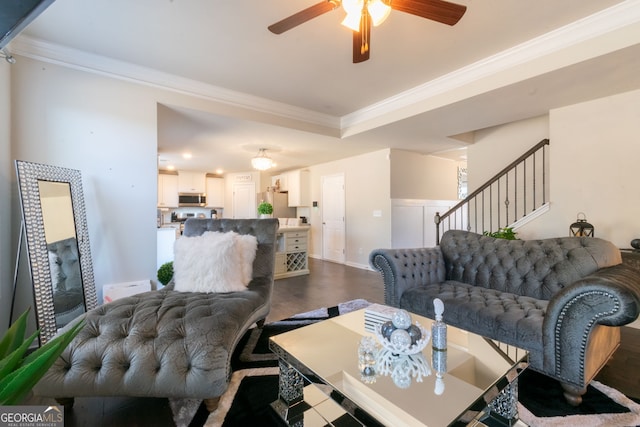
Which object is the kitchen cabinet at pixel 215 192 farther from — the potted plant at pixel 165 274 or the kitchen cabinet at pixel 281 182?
the potted plant at pixel 165 274

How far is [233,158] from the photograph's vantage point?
19.7 feet

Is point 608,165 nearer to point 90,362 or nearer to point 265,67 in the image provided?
point 265,67

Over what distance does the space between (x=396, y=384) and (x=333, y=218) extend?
522 centimetres

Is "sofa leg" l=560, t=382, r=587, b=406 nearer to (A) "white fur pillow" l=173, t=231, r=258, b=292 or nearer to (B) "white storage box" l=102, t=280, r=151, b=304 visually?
(A) "white fur pillow" l=173, t=231, r=258, b=292

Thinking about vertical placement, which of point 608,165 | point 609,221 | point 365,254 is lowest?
point 365,254

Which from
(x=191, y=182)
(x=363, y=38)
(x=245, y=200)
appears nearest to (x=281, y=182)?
(x=245, y=200)

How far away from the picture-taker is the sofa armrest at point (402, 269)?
2.44m

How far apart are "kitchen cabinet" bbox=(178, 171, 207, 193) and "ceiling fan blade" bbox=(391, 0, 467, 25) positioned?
7.35 meters

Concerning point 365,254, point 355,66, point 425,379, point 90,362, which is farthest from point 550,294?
point 365,254

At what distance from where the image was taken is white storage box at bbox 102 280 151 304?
8.25ft

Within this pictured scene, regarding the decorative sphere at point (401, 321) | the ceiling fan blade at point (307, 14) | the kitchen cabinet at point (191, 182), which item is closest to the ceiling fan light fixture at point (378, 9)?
the ceiling fan blade at point (307, 14)

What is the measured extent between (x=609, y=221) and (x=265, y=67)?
387 cm

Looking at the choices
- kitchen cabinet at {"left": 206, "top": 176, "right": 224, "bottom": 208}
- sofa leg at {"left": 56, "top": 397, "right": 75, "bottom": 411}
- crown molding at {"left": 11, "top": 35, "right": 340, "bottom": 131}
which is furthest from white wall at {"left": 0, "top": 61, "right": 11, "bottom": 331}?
kitchen cabinet at {"left": 206, "top": 176, "right": 224, "bottom": 208}

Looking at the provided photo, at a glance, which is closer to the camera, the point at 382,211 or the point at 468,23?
the point at 468,23
